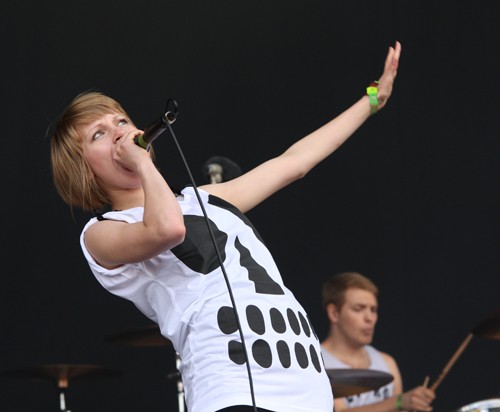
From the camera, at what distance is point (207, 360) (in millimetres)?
1846

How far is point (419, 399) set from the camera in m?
4.18

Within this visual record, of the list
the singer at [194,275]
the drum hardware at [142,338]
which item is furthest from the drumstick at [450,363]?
the singer at [194,275]

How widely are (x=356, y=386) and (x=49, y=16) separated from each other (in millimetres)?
2149

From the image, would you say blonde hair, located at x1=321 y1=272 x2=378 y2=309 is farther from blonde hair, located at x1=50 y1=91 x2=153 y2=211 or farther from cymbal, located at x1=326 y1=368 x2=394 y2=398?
blonde hair, located at x1=50 y1=91 x2=153 y2=211

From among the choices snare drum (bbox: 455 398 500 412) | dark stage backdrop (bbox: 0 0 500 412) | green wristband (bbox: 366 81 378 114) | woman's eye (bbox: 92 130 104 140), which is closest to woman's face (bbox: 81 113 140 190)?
woman's eye (bbox: 92 130 104 140)

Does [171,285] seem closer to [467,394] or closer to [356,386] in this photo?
[356,386]

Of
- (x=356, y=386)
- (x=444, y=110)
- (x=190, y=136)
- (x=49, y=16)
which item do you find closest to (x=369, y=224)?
(x=444, y=110)

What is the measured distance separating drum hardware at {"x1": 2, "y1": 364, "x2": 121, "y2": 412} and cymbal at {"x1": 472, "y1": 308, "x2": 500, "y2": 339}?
1429 millimetres

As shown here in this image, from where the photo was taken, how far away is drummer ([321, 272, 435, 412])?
4.53 metres

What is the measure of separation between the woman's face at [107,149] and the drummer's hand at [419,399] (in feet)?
7.89

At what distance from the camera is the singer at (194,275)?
1820 millimetres

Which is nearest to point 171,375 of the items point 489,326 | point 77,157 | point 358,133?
point 489,326

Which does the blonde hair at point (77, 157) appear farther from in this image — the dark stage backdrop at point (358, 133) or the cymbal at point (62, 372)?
the dark stage backdrop at point (358, 133)

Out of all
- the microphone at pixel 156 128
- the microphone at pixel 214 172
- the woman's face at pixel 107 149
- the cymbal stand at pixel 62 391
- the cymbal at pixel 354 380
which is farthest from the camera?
the cymbal stand at pixel 62 391
